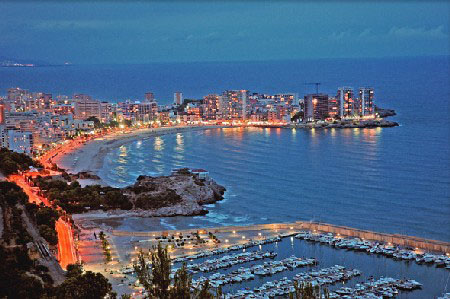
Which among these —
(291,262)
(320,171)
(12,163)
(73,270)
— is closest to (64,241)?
(73,270)

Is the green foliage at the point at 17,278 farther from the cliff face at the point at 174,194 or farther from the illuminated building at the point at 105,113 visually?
the illuminated building at the point at 105,113

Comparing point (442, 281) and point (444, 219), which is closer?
point (442, 281)

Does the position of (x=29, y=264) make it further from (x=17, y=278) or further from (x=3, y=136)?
(x=3, y=136)

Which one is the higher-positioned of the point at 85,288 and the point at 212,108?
the point at 212,108

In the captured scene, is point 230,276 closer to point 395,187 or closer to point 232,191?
point 232,191

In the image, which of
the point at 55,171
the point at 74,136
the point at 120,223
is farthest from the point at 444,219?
the point at 74,136
